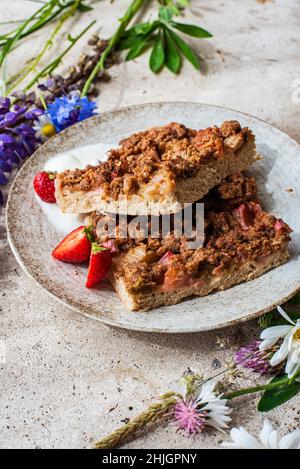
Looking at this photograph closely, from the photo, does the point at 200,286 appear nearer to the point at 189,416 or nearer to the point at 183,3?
the point at 189,416

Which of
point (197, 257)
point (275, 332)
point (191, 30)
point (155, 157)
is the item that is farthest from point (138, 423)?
point (191, 30)

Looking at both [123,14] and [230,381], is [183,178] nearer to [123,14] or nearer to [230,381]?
[230,381]

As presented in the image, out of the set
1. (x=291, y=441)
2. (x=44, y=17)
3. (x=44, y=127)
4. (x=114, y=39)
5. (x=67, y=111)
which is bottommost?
(x=291, y=441)

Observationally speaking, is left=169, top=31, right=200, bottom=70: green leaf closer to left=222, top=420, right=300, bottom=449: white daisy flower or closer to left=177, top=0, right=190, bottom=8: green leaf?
left=177, top=0, right=190, bottom=8: green leaf

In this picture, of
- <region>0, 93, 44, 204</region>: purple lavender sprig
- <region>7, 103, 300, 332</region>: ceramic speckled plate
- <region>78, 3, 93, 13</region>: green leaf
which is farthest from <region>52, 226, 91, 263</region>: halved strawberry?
<region>78, 3, 93, 13</region>: green leaf
